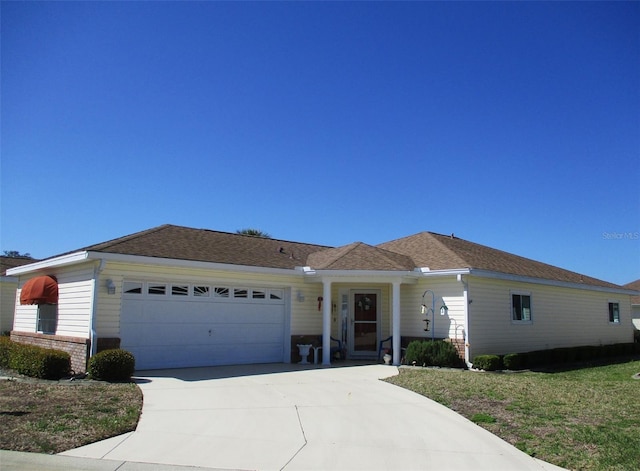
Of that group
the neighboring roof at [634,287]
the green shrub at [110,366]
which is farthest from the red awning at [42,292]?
the neighboring roof at [634,287]

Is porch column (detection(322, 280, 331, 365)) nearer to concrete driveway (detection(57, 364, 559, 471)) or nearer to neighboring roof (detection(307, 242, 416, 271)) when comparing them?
neighboring roof (detection(307, 242, 416, 271))

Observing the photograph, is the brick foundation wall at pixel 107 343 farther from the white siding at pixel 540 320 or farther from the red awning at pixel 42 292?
the white siding at pixel 540 320

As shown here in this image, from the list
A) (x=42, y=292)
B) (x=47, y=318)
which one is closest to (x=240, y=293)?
(x=42, y=292)

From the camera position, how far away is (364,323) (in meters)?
18.6

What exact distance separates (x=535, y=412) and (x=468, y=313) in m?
7.16

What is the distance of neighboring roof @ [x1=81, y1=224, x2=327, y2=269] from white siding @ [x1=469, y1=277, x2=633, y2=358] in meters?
6.39

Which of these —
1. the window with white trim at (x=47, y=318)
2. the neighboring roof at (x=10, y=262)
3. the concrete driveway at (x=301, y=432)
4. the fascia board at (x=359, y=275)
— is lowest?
the concrete driveway at (x=301, y=432)

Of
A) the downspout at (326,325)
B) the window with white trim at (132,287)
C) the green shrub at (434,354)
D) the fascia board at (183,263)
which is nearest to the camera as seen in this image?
the fascia board at (183,263)

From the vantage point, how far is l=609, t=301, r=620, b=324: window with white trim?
25.9 metres

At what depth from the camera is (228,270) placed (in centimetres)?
1575

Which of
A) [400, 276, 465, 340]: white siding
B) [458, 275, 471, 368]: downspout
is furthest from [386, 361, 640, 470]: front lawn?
[400, 276, 465, 340]: white siding

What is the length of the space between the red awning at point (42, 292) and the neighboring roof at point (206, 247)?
2.47 m

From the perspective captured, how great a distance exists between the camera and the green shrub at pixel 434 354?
52.0ft

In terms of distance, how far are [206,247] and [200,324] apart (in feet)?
8.62
